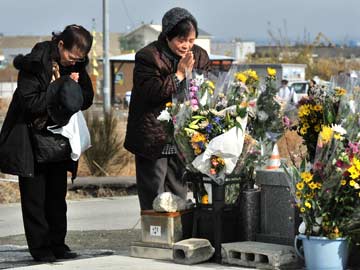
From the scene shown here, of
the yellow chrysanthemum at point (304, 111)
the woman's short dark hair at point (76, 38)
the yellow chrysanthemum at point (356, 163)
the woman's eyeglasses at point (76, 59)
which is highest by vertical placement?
the woman's short dark hair at point (76, 38)

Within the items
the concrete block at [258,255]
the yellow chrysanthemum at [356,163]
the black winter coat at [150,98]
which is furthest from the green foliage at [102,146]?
the yellow chrysanthemum at [356,163]

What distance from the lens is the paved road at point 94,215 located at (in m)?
9.60

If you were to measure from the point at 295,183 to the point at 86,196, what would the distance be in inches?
255

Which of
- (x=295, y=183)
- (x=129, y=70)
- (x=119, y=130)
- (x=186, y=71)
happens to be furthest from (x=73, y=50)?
(x=129, y=70)

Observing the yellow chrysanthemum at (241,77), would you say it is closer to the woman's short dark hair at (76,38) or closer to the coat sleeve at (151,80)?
the coat sleeve at (151,80)

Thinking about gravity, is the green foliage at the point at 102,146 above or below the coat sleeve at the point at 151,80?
below

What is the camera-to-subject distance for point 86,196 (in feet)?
38.8

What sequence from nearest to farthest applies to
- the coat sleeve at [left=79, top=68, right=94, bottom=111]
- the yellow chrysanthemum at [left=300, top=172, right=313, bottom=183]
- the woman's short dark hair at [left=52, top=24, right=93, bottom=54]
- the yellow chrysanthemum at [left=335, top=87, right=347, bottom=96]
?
the yellow chrysanthemum at [left=300, top=172, right=313, bottom=183]
the yellow chrysanthemum at [left=335, top=87, right=347, bottom=96]
the woman's short dark hair at [left=52, top=24, right=93, bottom=54]
the coat sleeve at [left=79, top=68, right=94, bottom=111]

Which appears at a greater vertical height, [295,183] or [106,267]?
[295,183]

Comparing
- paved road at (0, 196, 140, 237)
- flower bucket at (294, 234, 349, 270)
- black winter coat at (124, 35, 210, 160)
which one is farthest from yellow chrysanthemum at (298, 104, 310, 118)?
paved road at (0, 196, 140, 237)

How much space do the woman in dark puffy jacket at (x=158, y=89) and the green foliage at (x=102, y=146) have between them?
6.18 m

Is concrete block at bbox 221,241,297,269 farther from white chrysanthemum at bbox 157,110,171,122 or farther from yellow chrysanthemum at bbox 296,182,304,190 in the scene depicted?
white chrysanthemum at bbox 157,110,171,122

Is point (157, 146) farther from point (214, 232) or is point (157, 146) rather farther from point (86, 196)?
point (86, 196)

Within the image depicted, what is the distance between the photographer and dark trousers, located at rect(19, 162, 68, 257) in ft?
22.4
